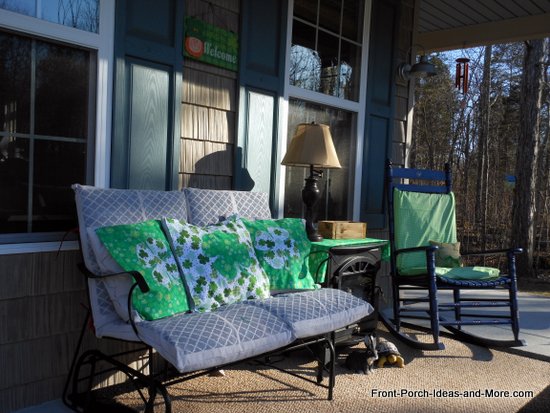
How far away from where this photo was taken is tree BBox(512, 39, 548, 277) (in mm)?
7324

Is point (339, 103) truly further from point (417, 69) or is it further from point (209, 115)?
point (209, 115)

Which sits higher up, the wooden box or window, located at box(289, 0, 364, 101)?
window, located at box(289, 0, 364, 101)

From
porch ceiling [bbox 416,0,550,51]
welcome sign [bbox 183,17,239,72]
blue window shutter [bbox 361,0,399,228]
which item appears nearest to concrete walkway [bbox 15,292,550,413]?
blue window shutter [bbox 361,0,399,228]

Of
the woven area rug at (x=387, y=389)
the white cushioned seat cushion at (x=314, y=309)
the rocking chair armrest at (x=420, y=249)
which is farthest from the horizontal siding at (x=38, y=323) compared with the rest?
the rocking chair armrest at (x=420, y=249)

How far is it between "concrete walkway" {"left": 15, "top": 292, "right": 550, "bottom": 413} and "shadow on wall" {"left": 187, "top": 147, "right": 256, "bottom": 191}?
129cm

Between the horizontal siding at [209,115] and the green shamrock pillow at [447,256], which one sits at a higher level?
the horizontal siding at [209,115]

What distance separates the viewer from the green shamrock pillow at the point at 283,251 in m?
2.53

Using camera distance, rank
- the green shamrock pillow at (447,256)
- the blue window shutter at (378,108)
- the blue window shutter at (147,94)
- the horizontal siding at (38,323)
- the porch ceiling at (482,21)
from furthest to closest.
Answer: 1. the porch ceiling at (482,21)
2. the blue window shutter at (378,108)
3. the green shamrock pillow at (447,256)
4. the blue window shutter at (147,94)
5. the horizontal siding at (38,323)

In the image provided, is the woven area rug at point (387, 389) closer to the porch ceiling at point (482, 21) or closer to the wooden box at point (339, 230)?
the wooden box at point (339, 230)

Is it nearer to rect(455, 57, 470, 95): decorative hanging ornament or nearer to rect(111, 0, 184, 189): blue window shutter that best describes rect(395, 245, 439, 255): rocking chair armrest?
rect(111, 0, 184, 189): blue window shutter

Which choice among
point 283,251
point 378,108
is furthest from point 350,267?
point 378,108

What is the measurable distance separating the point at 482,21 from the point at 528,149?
310cm

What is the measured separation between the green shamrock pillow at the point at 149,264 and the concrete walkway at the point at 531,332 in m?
0.69

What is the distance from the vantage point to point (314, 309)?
2164mm
